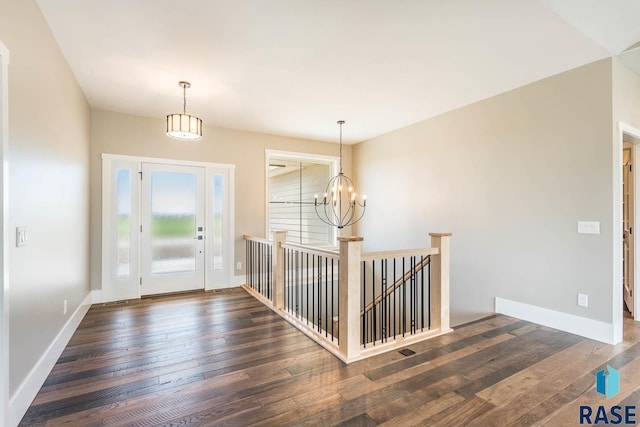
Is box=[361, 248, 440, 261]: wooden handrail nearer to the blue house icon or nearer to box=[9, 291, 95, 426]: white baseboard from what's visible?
the blue house icon

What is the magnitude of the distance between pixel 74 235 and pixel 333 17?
11.7 feet

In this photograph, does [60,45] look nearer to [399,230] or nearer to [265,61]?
[265,61]

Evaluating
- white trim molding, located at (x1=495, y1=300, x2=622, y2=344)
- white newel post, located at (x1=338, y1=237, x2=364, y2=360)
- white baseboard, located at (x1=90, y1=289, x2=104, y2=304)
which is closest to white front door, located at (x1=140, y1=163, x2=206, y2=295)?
white baseboard, located at (x1=90, y1=289, x2=104, y2=304)

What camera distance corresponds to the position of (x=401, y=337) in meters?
3.06

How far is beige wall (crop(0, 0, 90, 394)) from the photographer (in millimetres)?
1896

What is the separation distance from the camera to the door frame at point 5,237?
1675mm

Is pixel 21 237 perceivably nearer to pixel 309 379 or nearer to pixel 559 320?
pixel 309 379

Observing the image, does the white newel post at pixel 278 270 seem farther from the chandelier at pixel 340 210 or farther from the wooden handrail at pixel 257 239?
the chandelier at pixel 340 210

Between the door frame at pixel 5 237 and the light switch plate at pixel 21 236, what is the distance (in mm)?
204

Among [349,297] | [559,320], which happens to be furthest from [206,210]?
[559,320]

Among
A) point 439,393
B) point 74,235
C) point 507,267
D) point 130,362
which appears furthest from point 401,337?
point 74,235

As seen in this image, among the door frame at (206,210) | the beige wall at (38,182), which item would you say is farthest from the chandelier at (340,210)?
the beige wall at (38,182)

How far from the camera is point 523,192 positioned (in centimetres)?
366

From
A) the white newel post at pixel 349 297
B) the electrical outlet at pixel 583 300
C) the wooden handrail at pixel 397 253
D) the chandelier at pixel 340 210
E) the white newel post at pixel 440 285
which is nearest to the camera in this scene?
the white newel post at pixel 349 297
